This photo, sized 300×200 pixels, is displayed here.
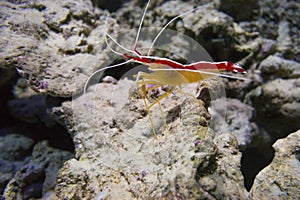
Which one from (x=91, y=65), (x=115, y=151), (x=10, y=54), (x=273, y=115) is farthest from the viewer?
(x=273, y=115)

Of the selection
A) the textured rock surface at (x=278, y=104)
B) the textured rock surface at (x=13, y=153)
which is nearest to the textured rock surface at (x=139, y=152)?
the textured rock surface at (x=13, y=153)

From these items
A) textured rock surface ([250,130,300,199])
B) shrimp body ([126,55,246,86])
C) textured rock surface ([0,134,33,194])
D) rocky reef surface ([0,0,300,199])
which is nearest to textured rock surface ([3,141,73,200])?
rocky reef surface ([0,0,300,199])

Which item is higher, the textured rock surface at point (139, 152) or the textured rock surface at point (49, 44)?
the textured rock surface at point (49, 44)

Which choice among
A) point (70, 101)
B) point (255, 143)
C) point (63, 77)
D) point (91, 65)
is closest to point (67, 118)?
point (70, 101)

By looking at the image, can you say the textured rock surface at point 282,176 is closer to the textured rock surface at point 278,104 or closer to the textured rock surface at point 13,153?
the textured rock surface at point 278,104

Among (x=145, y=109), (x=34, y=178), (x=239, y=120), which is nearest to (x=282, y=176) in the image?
(x=239, y=120)

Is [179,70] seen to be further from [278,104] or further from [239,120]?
[278,104]

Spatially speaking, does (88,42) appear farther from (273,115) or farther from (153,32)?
(273,115)
